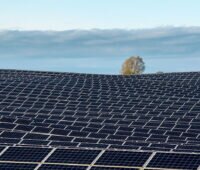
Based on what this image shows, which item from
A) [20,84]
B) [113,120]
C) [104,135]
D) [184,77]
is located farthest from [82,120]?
[184,77]

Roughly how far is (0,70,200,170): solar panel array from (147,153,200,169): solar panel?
1.7 inches

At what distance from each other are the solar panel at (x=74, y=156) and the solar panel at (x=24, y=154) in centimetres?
54

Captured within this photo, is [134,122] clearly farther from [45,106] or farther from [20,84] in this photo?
[20,84]

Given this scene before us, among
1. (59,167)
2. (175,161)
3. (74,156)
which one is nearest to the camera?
(175,161)

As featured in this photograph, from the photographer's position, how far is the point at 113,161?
27.7 meters

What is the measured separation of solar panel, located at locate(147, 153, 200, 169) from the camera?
87.8 ft

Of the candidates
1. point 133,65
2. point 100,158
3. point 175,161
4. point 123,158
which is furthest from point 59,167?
point 133,65

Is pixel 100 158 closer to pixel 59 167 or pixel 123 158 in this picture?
pixel 123 158

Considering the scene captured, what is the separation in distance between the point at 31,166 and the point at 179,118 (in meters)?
32.6

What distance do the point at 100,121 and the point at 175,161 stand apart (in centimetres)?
2930

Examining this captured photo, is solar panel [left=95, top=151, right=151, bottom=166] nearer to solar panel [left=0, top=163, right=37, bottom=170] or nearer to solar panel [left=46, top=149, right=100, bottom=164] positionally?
solar panel [left=46, top=149, right=100, bottom=164]

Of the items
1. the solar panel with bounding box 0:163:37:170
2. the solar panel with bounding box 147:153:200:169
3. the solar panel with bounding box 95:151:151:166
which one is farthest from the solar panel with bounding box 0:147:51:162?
the solar panel with bounding box 147:153:200:169

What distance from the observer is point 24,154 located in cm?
2961

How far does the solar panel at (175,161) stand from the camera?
26766 millimetres
